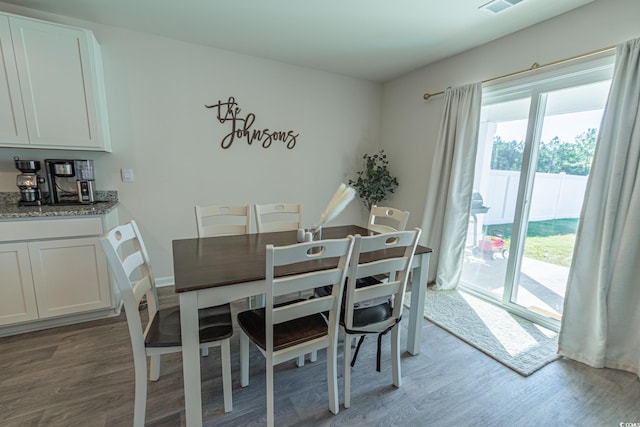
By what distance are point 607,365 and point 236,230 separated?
2.88 m

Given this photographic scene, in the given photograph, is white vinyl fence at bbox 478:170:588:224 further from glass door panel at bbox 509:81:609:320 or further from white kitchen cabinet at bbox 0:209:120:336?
white kitchen cabinet at bbox 0:209:120:336

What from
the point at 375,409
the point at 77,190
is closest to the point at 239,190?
the point at 77,190

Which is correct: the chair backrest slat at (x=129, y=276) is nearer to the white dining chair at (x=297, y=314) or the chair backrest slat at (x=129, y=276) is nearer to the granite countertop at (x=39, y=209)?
the white dining chair at (x=297, y=314)

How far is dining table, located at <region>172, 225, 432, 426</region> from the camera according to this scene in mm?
1283

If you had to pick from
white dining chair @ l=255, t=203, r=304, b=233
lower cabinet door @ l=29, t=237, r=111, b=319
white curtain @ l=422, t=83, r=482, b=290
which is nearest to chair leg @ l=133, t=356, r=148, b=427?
white dining chair @ l=255, t=203, r=304, b=233

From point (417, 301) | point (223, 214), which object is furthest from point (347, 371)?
point (223, 214)

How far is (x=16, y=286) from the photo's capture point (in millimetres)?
2107

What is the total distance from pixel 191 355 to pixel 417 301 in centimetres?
143

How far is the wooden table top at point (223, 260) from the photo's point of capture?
4.38ft

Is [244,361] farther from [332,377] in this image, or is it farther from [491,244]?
[491,244]

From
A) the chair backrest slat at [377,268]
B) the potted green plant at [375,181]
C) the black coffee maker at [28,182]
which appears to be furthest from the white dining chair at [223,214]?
the potted green plant at [375,181]

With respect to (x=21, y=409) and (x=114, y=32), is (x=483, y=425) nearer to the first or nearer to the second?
(x=21, y=409)

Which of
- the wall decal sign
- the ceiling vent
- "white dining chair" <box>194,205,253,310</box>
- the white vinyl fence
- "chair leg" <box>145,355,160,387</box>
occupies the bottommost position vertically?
"chair leg" <box>145,355,160,387</box>

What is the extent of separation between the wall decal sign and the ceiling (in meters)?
0.60
